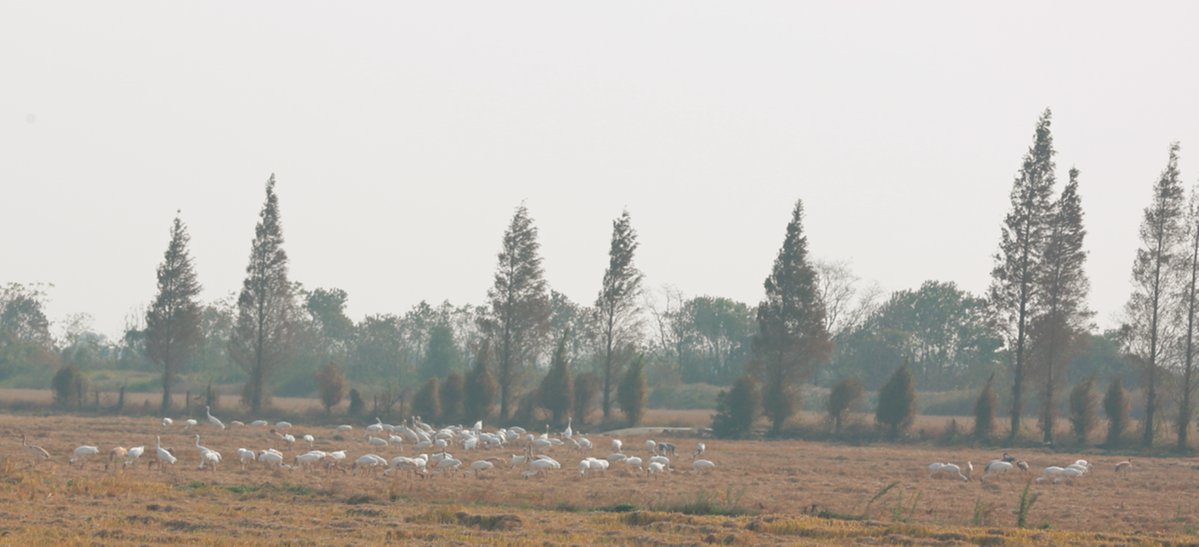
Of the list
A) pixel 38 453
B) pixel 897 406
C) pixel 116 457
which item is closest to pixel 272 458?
pixel 116 457

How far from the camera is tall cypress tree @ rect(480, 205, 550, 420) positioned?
2199 inches

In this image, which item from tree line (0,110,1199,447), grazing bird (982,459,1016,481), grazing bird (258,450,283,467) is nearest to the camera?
grazing bird (258,450,283,467)

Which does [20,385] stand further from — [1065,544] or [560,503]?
[1065,544]

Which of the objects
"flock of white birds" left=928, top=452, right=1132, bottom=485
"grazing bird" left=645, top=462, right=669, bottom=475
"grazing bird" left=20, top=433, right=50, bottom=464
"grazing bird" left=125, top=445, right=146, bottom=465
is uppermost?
"flock of white birds" left=928, top=452, right=1132, bottom=485

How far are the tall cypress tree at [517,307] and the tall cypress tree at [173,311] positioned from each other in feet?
43.7

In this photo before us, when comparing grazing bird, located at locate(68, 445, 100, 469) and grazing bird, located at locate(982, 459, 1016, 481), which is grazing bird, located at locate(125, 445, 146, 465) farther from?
grazing bird, located at locate(982, 459, 1016, 481)

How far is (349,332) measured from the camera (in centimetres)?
10725

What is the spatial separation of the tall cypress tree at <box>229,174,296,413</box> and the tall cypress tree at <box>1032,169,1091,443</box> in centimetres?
3142

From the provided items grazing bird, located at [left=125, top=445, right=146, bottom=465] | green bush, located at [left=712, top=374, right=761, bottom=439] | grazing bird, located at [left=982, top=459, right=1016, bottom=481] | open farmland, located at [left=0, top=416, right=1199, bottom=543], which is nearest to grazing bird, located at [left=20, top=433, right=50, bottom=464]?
open farmland, located at [left=0, top=416, right=1199, bottom=543]

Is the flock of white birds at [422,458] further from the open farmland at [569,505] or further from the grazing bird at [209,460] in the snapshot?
the open farmland at [569,505]

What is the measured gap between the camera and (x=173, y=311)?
58344 mm

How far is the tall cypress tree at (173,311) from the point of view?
58188mm

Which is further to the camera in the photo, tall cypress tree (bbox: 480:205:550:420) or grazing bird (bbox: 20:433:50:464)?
tall cypress tree (bbox: 480:205:550:420)

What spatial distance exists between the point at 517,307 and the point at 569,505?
35.1 metres
